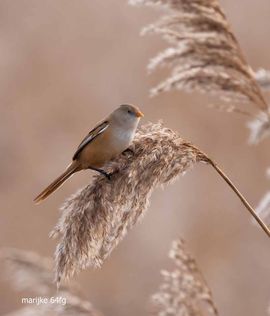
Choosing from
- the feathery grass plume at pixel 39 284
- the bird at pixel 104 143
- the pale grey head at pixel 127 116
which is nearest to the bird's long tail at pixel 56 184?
the bird at pixel 104 143

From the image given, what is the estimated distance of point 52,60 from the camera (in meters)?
8.78

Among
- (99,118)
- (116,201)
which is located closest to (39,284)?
(116,201)

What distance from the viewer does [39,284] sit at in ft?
9.43

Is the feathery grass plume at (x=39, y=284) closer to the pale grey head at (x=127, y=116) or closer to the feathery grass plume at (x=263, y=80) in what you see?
the pale grey head at (x=127, y=116)

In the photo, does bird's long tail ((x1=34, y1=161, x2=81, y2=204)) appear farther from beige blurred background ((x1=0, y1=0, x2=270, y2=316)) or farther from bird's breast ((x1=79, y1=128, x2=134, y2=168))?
beige blurred background ((x1=0, y1=0, x2=270, y2=316))

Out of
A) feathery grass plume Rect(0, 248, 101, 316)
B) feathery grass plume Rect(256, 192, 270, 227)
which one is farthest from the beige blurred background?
feathery grass plume Rect(256, 192, 270, 227)

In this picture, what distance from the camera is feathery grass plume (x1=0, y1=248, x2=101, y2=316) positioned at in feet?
9.02

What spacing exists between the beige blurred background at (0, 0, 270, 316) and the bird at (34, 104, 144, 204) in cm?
337

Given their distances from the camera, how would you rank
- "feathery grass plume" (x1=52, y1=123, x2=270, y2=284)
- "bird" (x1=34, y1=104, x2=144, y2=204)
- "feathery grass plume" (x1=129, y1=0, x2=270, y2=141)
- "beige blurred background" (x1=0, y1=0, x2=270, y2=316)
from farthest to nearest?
"beige blurred background" (x1=0, y1=0, x2=270, y2=316)
"feathery grass plume" (x1=129, y1=0, x2=270, y2=141)
"bird" (x1=34, y1=104, x2=144, y2=204)
"feathery grass plume" (x1=52, y1=123, x2=270, y2=284)

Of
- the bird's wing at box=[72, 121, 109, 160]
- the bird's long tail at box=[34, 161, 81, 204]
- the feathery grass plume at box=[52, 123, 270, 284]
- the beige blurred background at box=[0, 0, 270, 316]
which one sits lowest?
the beige blurred background at box=[0, 0, 270, 316]

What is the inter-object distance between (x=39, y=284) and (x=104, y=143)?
554 millimetres

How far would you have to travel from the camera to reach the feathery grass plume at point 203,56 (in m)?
2.80

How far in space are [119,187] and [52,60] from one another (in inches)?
263

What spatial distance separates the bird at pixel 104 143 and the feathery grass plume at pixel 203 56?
17 centimetres
